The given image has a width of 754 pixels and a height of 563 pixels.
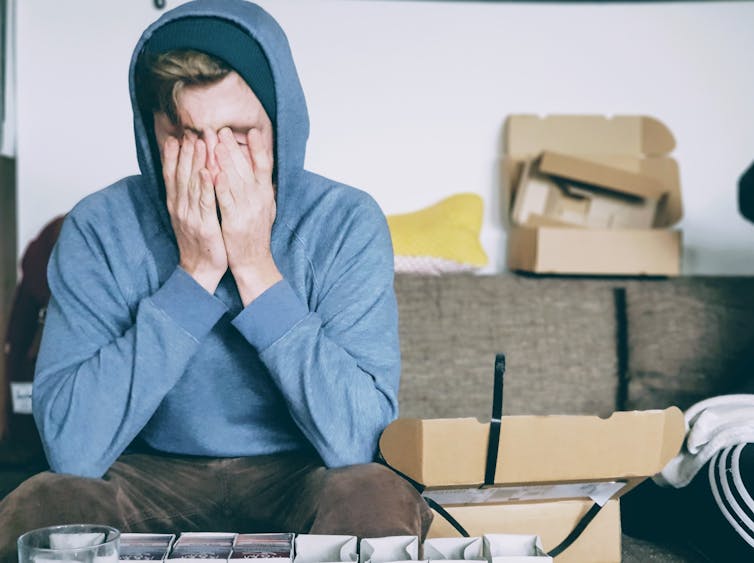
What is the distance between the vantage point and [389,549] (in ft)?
2.42

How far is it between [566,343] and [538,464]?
→ 630mm

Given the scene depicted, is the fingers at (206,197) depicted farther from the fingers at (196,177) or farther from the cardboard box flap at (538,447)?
the cardboard box flap at (538,447)

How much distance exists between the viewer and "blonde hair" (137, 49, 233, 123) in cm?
99

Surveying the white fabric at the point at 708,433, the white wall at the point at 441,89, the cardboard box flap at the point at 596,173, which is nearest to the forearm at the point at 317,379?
the white wall at the point at 441,89

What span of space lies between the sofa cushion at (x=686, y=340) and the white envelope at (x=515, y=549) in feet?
2.61

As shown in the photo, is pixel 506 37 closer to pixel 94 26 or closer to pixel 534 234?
pixel 534 234

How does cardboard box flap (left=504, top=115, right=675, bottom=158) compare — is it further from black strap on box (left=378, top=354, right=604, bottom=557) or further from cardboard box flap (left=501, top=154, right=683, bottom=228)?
black strap on box (left=378, top=354, right=604, bottom=557)

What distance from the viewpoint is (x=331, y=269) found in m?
1.04

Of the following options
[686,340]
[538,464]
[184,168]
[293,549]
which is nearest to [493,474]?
[538,464]

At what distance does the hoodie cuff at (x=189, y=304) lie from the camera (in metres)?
0.96

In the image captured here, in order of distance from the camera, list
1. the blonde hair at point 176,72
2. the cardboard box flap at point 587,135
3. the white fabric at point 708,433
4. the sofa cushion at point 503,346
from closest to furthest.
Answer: the blonde hair at point 176,72 < the white fabric at point 708,433 < the sofa cushion at point 503,346 < the cardboard box flap at point 587,135

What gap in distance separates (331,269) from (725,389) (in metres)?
0.84

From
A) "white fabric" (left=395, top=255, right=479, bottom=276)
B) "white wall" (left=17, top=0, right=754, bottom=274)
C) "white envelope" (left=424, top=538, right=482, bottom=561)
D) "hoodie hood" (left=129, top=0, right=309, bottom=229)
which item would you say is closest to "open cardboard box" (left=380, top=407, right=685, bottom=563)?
"white envelope" (left=424, top=538, right=482, bottom=561)

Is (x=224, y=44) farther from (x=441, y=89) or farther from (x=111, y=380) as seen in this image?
(x=441, y=89)
